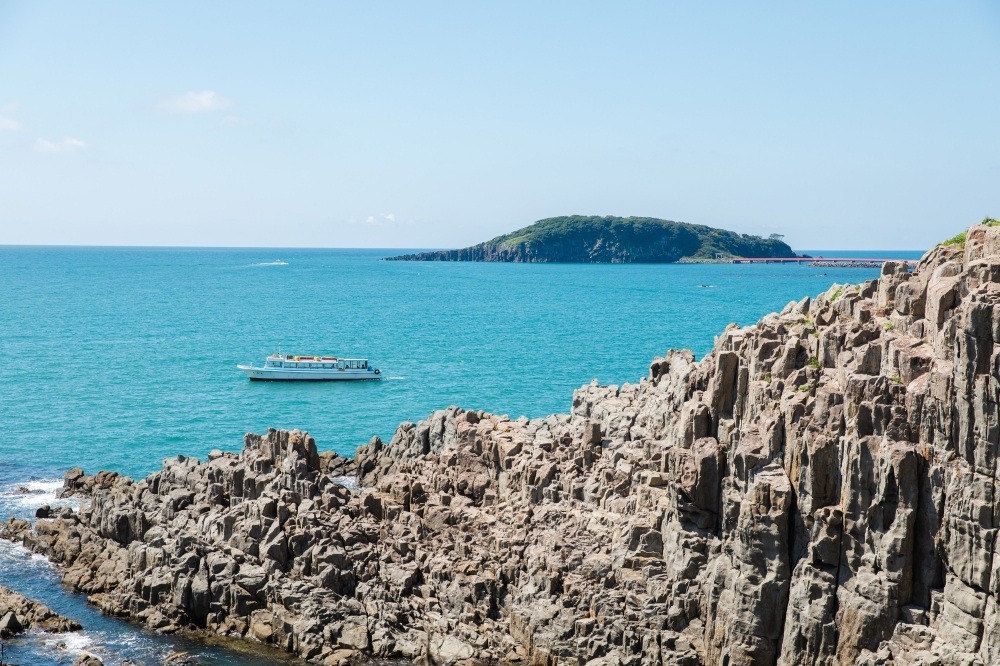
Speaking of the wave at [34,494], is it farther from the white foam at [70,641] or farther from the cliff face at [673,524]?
the white foam at [70,641]

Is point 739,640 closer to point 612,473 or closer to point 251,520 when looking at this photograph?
point 612,473

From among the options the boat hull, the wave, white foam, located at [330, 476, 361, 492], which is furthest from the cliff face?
the boat hull

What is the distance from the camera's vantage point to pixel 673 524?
38.9m

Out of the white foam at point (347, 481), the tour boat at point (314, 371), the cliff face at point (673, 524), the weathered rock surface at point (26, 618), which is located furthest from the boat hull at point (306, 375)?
the weathered rock surface at point (26, 618)

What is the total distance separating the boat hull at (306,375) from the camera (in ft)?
336

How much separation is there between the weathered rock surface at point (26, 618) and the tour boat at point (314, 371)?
60012mm

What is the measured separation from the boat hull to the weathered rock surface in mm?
59988

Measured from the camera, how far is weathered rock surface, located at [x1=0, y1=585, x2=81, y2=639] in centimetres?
4106

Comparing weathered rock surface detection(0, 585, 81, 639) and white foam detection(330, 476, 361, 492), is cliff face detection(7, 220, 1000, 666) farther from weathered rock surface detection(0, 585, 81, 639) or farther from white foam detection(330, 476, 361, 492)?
white foam detection(330, 476, 361, 492)

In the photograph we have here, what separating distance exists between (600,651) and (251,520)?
725 inches

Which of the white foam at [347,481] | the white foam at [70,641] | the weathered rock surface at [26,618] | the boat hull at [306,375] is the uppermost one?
the boat hull at [306,375]

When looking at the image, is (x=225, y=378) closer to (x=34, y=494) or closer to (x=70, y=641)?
(x=34, y=494)

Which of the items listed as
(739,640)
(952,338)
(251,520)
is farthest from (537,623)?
(952,338)

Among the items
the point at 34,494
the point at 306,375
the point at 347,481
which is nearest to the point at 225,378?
the point at 306,375
